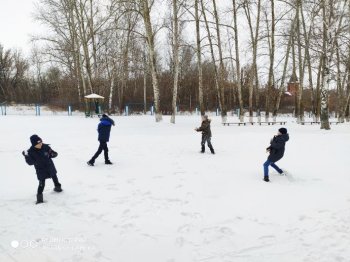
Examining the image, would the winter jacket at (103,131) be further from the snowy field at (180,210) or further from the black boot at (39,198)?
the black boot at (39,198)

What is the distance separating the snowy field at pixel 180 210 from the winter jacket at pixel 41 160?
0.62m

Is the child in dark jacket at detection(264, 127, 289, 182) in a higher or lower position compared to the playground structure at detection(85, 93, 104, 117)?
lower

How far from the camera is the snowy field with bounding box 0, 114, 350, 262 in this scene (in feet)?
16.2

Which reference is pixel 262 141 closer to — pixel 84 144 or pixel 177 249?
pixel 84 144

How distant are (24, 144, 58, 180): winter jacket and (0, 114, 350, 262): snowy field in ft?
2.02

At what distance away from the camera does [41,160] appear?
6.83 meters

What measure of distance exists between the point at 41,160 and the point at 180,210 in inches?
119

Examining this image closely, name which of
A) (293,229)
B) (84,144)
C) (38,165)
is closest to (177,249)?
(293,229)

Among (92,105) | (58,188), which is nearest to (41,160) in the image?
(58,188)

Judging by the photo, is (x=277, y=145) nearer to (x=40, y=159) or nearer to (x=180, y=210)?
(x=180, y=210)

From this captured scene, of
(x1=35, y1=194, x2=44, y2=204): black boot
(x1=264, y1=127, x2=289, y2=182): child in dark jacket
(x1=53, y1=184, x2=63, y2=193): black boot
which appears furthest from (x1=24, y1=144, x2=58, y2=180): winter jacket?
(x1=264, y1=127, x2=289, y2=182): child in dark jacket

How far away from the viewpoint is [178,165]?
1016 centimetres

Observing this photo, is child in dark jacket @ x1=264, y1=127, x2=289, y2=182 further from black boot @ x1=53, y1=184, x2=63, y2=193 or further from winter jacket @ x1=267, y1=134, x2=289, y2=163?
black boot @ x1=53, y1=184, x2=63, y2=193

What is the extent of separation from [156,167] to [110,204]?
10.7ft
